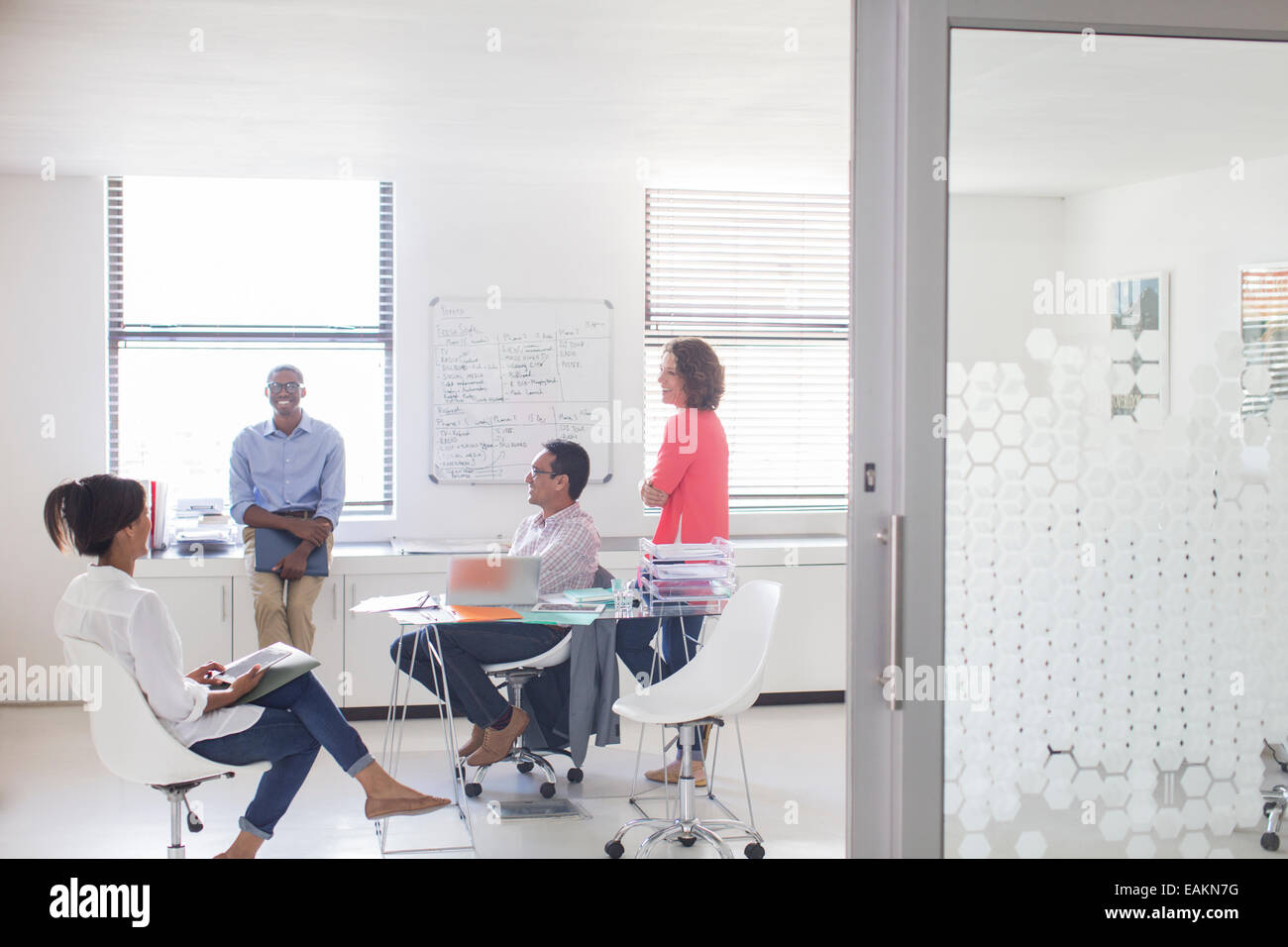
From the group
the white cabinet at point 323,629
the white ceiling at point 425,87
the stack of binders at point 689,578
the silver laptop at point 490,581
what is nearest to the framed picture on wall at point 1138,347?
the white ceiling at point 425,87

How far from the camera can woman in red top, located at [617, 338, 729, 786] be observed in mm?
4359

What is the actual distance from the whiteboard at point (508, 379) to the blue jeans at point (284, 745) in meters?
2.71

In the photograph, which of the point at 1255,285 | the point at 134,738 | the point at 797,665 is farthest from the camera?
the point at 797,665

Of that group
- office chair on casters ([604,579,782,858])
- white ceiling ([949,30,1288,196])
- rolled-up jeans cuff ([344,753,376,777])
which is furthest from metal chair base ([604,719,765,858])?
white ceiling ([949,30,1288,196])

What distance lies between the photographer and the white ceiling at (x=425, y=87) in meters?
3.42

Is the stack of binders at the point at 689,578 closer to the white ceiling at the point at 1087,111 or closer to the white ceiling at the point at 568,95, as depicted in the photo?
the white ceiling at the point at 568,95

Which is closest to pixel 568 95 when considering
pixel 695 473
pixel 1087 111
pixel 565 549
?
pixel 695 473

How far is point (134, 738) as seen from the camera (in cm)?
286

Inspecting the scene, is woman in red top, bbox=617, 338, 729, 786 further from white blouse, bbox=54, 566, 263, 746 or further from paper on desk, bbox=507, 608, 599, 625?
white blouse, bbox=54, 566, 263, 746

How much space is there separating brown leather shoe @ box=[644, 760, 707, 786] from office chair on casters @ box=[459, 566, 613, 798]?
288mm

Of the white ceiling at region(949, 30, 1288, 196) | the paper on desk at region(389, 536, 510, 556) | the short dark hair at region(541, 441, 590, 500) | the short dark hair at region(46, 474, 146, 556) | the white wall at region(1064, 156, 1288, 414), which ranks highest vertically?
the white ceiling at region(949, 30, 1288, 196)
